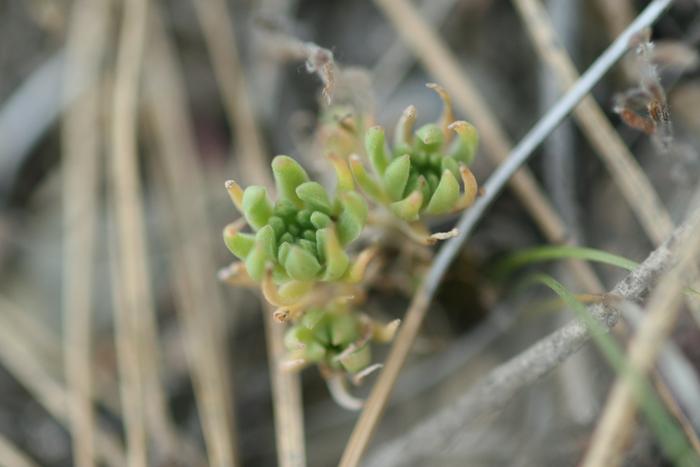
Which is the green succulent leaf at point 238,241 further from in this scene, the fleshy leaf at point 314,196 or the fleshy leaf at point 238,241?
the fleshy leaf at point 314,196

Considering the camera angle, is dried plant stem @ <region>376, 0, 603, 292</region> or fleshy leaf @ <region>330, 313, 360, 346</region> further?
dried plant stem @ <region>376, 0, 603, 292</region>

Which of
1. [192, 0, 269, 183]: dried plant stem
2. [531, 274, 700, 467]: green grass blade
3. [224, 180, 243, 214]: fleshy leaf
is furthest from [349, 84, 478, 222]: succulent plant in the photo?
[192, 0, 269, 183]: dried plant stem

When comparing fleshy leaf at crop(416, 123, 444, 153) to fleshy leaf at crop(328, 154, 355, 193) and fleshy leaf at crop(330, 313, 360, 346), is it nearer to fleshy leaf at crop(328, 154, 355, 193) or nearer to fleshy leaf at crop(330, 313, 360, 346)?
fleshy leaf at crop(328, 154, 355, 193)

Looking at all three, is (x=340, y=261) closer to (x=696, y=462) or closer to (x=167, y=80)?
(x=696, y=462)

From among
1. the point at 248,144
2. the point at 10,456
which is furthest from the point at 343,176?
the point at 10,456

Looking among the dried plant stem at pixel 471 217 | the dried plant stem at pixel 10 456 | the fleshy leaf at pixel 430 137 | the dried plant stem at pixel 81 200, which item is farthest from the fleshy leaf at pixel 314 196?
the dried plant stem at pixel 10 456
